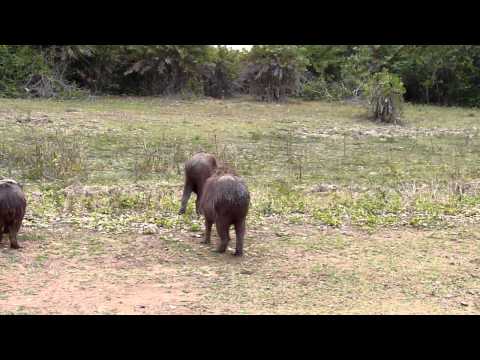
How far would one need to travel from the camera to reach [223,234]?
706cm

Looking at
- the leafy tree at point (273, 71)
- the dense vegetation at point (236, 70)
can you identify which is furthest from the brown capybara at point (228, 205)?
the leafy tree at point (273, 71)

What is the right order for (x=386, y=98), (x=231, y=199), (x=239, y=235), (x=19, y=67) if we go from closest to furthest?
1. (x=231, y=199)
2. (x=239, y=235)
3. (x=386, y=98)
4. (x=19, y=67)

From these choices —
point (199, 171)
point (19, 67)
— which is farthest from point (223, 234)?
point (19, 67)

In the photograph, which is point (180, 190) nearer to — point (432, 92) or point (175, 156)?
point (175, 156)

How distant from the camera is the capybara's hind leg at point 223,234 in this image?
6.99 m

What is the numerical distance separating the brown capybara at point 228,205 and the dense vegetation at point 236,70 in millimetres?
15472

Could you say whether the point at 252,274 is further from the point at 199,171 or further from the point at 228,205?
the point at 199,171

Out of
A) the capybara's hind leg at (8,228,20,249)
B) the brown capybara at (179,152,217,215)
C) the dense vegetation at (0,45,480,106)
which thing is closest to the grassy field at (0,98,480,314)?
the capybara's hind leg at (8,228,20,249)

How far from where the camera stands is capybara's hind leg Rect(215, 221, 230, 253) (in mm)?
6988

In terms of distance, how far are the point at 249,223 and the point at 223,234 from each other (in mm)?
1437

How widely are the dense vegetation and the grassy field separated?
607 centimetres

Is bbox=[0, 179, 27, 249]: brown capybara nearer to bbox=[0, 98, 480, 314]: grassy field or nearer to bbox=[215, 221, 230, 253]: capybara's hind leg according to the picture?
bbox=[0, 98, 480, 314]: grassy field

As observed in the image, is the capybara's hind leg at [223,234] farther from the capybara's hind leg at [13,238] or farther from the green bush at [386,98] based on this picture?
the green bush at [386,98]

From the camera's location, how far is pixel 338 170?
41.0 ft
